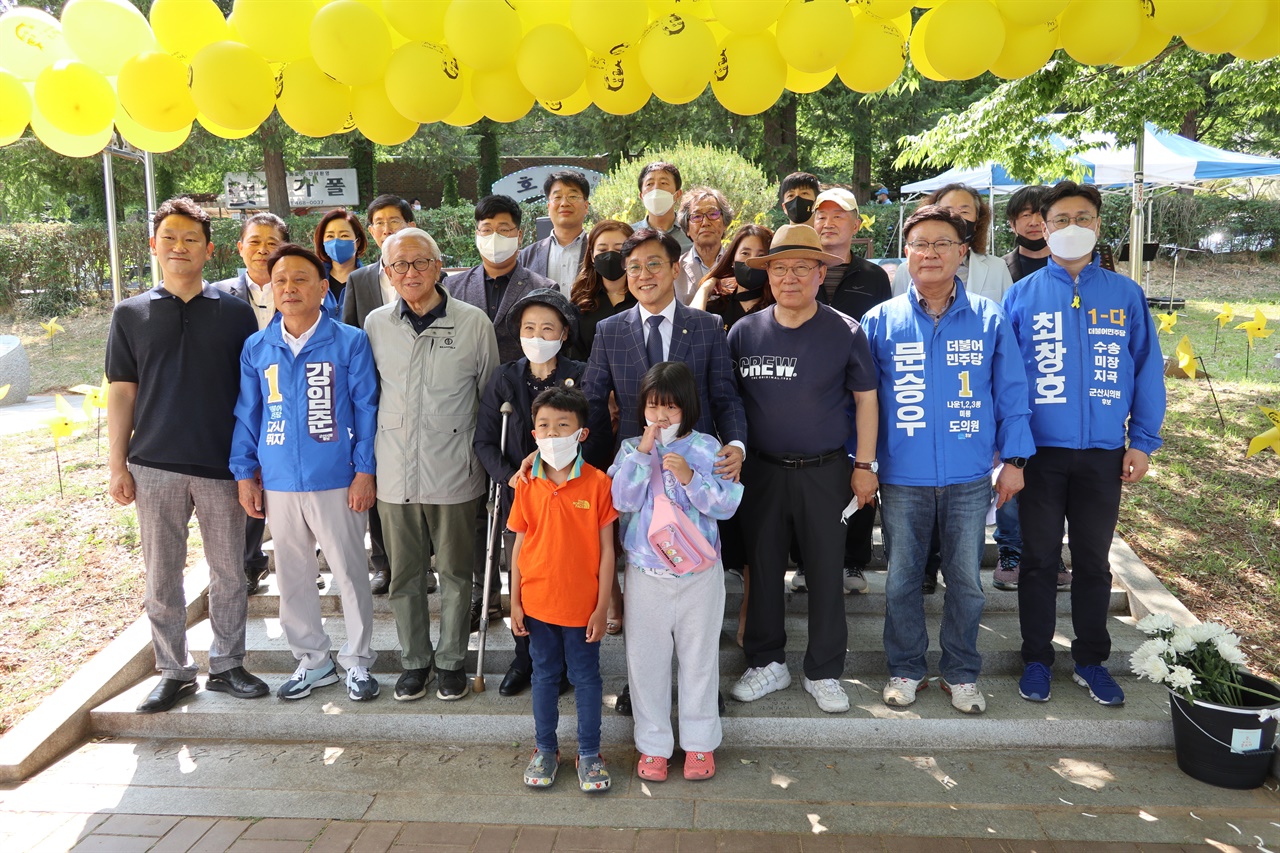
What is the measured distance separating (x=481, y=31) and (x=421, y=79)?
332 mm

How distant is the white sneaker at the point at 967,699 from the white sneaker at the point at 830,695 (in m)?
0.47

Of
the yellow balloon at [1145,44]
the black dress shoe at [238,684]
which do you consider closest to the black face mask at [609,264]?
the yellow balloon at [1145,44]

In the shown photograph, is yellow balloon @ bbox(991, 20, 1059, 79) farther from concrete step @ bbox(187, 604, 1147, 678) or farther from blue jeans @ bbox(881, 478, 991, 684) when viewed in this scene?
concrete step @ bbox(187, 604, 1147, 678)

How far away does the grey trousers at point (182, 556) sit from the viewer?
4105 mm

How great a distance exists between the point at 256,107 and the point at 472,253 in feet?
55.6

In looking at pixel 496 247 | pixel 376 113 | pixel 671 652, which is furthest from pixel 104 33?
pixel 671 652

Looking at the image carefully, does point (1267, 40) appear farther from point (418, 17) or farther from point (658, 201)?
point (418, 17)

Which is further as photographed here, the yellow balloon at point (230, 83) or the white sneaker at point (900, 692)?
the white sneaker at point (900, 692)

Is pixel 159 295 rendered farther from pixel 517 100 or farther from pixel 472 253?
pixel 472 253

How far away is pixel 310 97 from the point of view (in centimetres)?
387

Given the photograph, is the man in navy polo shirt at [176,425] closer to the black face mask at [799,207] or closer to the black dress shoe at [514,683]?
the black dress shoe at [514,683]

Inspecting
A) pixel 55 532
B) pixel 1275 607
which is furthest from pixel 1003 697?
→ pixel 55 532

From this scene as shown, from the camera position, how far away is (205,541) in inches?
166

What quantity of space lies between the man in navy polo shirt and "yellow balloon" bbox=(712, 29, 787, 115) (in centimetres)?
250
